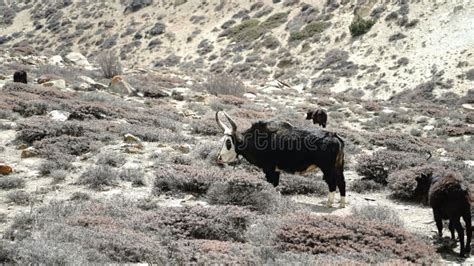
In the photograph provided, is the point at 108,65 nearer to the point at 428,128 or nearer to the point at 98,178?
the point at 428,128

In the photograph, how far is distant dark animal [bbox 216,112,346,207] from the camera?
8.43 m

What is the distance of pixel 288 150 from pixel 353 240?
118 inches

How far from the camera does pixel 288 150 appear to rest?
866 centimetres

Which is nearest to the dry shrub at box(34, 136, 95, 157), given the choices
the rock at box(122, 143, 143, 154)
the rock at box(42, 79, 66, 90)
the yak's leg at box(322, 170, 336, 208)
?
the rock at box(122, 143, 143, 154)

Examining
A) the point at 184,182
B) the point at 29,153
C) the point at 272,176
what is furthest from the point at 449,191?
the point at 29,153

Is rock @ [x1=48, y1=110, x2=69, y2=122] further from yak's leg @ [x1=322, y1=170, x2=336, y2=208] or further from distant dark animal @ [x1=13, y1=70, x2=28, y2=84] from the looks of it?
yak's leg @ [x1=322, y1=170, x2=336, y2=208]

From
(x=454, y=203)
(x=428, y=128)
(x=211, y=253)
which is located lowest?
(x=428, y=128)

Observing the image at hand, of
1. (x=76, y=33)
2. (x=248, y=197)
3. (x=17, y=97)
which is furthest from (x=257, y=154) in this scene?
(x=76, y=33)

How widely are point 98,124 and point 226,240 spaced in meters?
7.91

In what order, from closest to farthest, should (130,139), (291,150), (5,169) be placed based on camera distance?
(291,150)
(5,169)
(130,139)

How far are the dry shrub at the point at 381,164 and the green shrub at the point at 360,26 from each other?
32.2 meters

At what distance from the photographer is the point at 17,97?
50.9 ft

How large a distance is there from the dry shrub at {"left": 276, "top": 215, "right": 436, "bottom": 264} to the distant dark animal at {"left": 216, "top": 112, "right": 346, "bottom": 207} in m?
2.20

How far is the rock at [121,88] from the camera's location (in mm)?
21297
